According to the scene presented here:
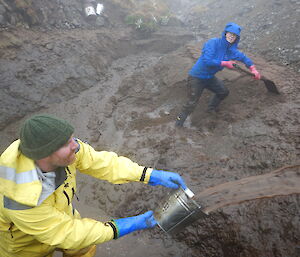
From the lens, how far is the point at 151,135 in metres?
4.35

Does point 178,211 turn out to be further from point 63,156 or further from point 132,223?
point 63,156

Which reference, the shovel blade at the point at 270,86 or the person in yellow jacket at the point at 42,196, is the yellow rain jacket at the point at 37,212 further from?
the shovel blade at the point at 270,86

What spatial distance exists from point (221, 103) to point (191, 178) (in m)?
1.94

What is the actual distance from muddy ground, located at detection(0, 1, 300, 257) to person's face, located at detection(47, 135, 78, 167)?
5.27 feet

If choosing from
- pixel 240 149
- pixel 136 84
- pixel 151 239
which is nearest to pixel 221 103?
pixel 240 149

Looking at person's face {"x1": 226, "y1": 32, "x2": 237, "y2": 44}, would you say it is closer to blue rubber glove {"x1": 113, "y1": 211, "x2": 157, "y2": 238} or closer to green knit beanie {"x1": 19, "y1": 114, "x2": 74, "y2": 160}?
blue rubber glove {"x1": 113, "y1": 211, "x2": 157, "y2": 238}

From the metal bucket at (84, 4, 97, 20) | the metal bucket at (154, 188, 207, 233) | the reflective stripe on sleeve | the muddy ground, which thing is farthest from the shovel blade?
the metal bucket at (84, 4, 97, 20)

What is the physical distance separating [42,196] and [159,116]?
355 centimetres

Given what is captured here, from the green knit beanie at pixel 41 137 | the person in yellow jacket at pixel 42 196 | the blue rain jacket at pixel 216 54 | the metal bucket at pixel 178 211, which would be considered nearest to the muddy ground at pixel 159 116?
the metal bucket at pixel 178 211

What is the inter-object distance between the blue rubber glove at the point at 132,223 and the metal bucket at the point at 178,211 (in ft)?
0.38

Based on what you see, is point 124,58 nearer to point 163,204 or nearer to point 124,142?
point 124,142

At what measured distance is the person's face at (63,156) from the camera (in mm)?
1620

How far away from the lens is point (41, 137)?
1526 millimetres

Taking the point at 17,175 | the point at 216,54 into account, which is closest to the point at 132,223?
the point at 17,175
